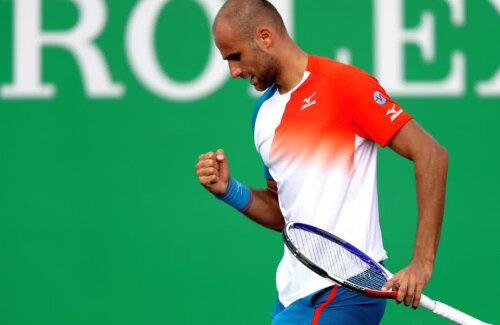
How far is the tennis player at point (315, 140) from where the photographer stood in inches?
139

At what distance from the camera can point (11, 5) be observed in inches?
218

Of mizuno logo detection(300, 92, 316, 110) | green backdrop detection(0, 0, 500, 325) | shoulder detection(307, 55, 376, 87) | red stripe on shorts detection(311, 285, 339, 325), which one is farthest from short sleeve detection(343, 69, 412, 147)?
green backdrop detection(0, 0, 500, 325)

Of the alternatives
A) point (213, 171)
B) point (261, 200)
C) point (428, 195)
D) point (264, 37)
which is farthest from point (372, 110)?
point (261, 200)

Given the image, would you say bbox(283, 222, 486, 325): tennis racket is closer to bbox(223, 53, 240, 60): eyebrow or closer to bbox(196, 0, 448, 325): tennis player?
bbox(196, 0, 448, 325): tennis player

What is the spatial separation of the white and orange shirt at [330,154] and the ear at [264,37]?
0.15m

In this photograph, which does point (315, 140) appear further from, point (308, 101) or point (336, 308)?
point (336, 308)

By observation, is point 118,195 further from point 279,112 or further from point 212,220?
point 279,112

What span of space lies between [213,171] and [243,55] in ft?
1.32

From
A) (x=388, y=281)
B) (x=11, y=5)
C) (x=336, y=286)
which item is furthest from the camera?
(x=11, y=5)

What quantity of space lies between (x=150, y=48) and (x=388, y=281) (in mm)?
2604

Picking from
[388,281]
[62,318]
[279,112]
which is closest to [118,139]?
[62,318]

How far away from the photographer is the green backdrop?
18.2 ft

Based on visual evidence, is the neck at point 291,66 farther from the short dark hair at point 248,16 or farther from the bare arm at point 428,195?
the bare arm at point 428,195

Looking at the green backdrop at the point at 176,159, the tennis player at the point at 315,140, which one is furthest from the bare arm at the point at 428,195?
the green backdrop at the point at 176,159
